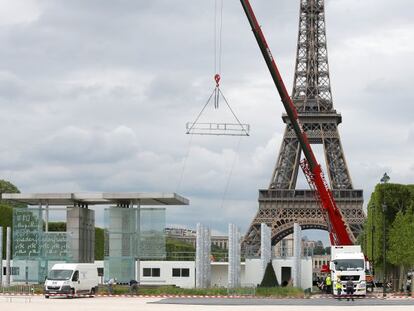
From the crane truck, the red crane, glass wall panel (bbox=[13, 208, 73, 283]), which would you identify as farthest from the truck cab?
glass wall panel (bbox=[13, 208, 73, 283])

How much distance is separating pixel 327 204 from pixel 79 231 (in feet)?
54.2

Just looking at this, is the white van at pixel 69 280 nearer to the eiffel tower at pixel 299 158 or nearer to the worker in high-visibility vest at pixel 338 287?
the worker in high-visibility vest at pixel 338 287

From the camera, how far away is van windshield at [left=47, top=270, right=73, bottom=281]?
56.4 m

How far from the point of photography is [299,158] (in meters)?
120

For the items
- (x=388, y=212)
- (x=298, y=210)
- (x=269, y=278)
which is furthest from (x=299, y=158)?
(x=269, y=278)

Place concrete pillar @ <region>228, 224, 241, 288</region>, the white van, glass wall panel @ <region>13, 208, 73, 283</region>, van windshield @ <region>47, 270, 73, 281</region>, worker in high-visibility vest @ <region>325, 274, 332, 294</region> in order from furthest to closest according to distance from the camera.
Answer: glass wall panel @ <region>13, 208, 73, 283</region> < worker in high-visibility vest @ <region>325, 274, 332, 294</region> < concrete pillar @ <region>228, 224, 241, 288</region> < van windshield @ <region>47, 270, 73, 281</region> < the white van

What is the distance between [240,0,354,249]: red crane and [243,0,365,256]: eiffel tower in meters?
45.7

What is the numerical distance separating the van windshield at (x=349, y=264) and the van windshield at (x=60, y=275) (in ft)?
51.3

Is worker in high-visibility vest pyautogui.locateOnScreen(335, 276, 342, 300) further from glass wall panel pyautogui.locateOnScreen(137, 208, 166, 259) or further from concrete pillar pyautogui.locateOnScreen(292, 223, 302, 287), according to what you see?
glass wall panel pyautogui.locateOnScreen(137, 208, 166, 259)

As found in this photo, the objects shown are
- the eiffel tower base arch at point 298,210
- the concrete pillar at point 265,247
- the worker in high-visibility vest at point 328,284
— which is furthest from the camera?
the eiffel tower base arch at point 298,210

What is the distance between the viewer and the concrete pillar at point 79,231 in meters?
66.2

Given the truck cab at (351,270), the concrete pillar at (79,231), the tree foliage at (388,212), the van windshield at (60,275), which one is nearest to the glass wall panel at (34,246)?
the concrete pillar at (79,231)

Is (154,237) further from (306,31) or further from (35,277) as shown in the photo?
(306,31)

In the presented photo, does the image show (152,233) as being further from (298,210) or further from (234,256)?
(298,210)
